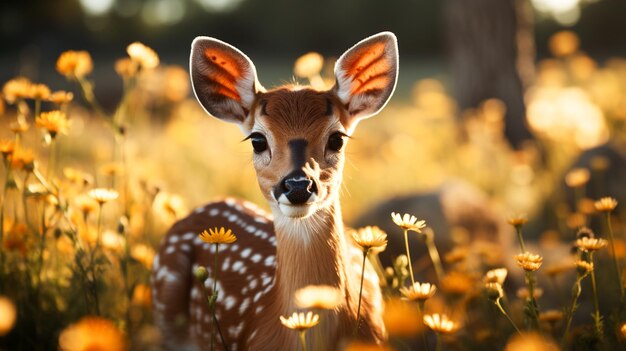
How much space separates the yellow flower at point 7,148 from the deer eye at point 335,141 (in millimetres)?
1220

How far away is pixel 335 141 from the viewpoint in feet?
8.84

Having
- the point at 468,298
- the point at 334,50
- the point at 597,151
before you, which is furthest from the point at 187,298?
the point at 334,50

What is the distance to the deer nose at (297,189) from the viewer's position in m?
2.31

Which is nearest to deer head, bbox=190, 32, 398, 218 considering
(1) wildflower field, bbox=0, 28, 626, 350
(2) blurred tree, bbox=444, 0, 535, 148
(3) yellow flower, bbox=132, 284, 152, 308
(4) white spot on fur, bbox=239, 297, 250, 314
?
(1) wildflower field, bbox=0, 28, 626, 350

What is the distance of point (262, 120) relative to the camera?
8.78 feet

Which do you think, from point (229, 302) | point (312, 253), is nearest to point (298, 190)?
point (312, 253)

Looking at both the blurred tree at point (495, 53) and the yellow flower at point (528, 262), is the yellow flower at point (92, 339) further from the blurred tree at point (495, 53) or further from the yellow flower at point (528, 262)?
the blurred tree at point (495, 53)

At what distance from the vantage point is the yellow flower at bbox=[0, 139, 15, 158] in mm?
2577

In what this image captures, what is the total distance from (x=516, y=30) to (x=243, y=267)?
18.4 feet

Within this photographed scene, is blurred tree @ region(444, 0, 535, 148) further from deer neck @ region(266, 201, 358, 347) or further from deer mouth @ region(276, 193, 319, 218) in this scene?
deer mouth @ region(276, 193, 319, 218)

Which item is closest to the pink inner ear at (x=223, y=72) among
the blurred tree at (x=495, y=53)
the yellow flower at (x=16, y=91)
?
the yellow flower at (x=16, y=91)

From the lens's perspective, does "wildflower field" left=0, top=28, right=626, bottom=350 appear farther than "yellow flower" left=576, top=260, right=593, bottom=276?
Yes

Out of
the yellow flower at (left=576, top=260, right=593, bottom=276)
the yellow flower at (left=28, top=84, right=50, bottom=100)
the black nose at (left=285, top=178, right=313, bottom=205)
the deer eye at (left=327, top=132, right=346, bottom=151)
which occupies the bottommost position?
the yellow flower at (left=576, top=260, right=593, bottom=276)

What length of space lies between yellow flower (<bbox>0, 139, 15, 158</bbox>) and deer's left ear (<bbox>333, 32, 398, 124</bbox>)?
1.31m
